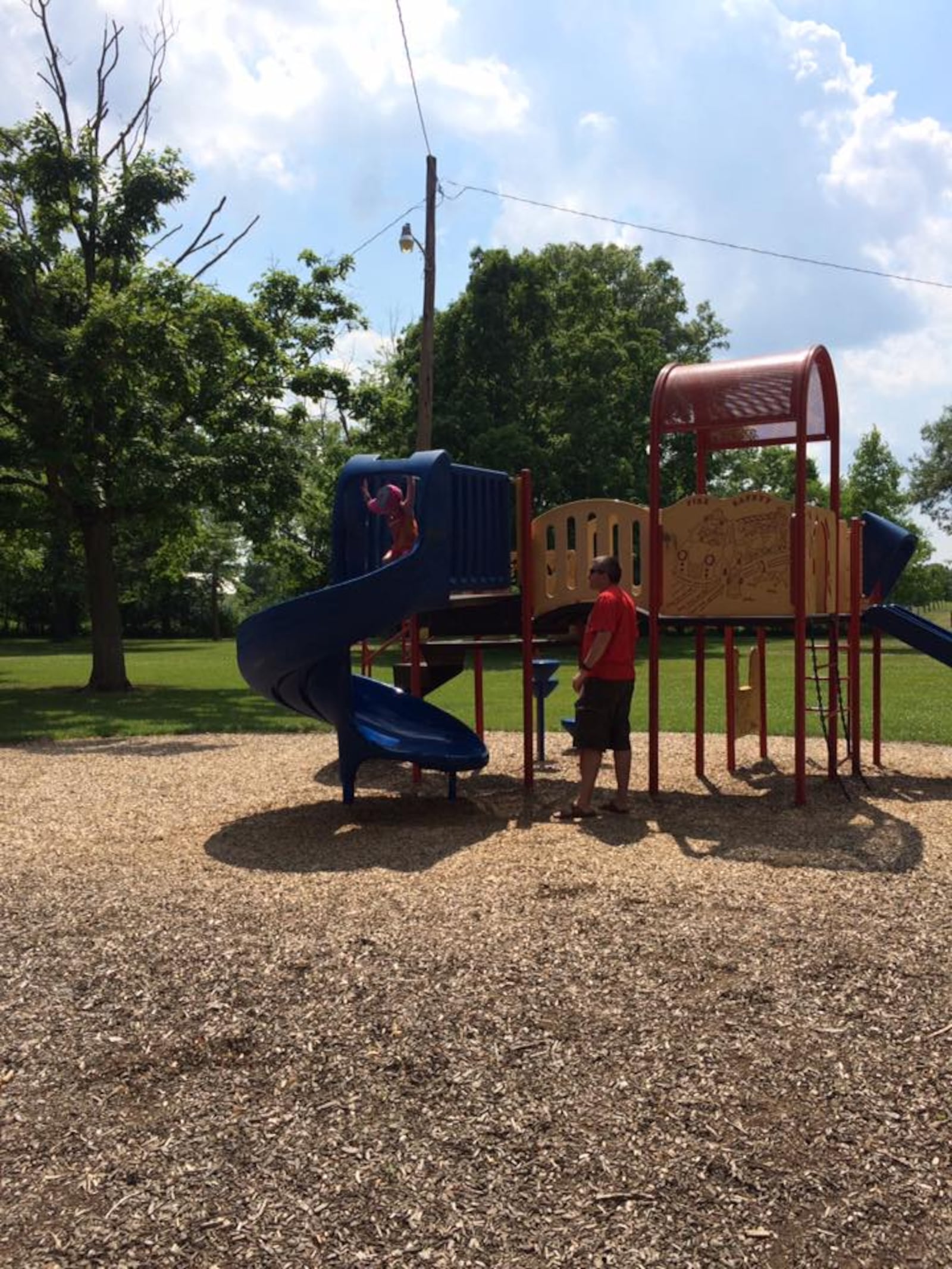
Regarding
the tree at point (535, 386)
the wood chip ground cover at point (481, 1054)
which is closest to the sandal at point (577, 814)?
the wood chip ground cover at point (481, 1054)

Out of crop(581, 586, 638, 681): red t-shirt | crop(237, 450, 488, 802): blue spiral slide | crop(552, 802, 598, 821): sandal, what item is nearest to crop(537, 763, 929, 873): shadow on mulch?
crop(552, 802, 598, 821): sandal

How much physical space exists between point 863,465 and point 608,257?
547 inches

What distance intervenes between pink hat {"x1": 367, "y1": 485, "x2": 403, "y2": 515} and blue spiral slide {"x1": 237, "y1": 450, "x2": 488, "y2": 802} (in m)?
0.15

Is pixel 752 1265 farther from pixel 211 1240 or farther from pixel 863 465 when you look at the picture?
pixel 863 465

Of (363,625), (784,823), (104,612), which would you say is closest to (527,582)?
(363,625)

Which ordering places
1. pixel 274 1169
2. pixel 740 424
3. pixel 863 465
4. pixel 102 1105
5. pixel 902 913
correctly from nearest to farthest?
pixel 274 1169 < pixel 102 1105 < pixel 902 913 < pixel 740 424 < pixel 863 465

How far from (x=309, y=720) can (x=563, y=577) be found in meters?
7.69

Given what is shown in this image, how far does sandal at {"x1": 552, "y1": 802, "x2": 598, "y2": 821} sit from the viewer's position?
7.45 m

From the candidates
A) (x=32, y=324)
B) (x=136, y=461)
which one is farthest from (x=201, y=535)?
(x=32, y=324)

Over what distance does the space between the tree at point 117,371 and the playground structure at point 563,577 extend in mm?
10474

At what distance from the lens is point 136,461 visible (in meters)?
18.8

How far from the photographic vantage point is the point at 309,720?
15672 millimetres

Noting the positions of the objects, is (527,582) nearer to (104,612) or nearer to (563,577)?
(563,577)

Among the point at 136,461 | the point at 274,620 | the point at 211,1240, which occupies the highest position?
the point at 136,461
